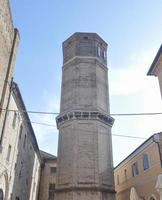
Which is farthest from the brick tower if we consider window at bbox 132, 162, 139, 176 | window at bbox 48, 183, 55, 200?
window at bbox 48, 183, 55, 200

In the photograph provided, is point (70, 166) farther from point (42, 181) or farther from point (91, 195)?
point (42, 181)

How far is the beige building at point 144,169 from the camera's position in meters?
20.2

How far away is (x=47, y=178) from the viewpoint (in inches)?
1398

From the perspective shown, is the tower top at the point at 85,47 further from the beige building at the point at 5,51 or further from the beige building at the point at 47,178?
the beige building at the point at 47,178

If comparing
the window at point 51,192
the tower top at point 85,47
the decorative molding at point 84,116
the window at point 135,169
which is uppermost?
the tower top at point 85,47

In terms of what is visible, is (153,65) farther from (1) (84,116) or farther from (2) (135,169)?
(2) (135,169)

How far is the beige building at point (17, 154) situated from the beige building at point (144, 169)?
35.5 feet

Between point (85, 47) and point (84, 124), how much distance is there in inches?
375

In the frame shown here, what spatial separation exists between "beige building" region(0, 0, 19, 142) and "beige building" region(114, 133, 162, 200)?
12.4 meters

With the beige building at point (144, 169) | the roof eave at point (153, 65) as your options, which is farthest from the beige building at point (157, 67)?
the beige building at point (144, 169)

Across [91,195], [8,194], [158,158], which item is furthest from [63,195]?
[158,158]

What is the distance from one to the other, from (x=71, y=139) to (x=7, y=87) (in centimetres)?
925

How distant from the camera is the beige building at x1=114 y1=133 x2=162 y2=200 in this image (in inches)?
797

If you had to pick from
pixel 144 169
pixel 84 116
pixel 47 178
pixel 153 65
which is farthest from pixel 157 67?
pixel 47 178
